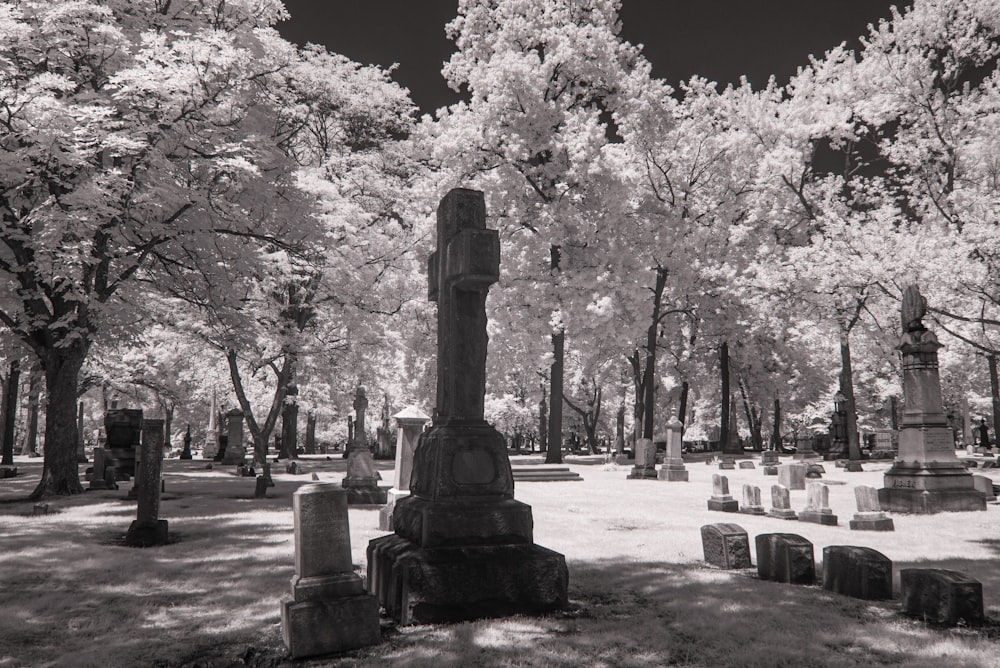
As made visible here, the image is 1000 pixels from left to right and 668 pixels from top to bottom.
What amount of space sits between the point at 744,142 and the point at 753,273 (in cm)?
602

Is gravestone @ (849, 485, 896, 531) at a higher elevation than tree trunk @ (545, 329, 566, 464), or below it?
below

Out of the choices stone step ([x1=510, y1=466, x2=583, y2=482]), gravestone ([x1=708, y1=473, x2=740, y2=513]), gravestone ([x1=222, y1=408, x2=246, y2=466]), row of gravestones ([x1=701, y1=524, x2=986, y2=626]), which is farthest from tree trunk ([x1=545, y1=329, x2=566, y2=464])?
row of gravestones ([x1=701, y1=524, x2=986, y2=626])

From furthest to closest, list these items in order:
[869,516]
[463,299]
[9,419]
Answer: [9,419]
[869,516]
[463,299]

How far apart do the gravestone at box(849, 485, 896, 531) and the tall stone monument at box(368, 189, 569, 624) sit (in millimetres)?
6888

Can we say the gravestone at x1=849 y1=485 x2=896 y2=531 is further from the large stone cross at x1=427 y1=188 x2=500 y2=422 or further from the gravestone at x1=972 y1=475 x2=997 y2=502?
the large stone cross at x1=427 y1=188 x2=500 y2=422

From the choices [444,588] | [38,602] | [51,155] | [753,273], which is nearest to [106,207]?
[51,155]

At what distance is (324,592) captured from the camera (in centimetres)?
479

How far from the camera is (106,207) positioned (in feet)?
36.0

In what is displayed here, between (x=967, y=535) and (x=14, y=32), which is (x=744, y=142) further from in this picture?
(x=14, y=32)

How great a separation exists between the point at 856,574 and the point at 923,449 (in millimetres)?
8506

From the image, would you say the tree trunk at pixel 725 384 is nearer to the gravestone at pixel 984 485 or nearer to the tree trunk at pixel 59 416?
the gravestone at pixel 984 485

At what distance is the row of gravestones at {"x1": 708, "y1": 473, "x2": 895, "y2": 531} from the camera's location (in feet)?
33.9

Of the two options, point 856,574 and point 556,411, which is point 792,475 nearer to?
point 556,411

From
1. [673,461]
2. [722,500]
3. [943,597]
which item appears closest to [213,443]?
[673,461]
